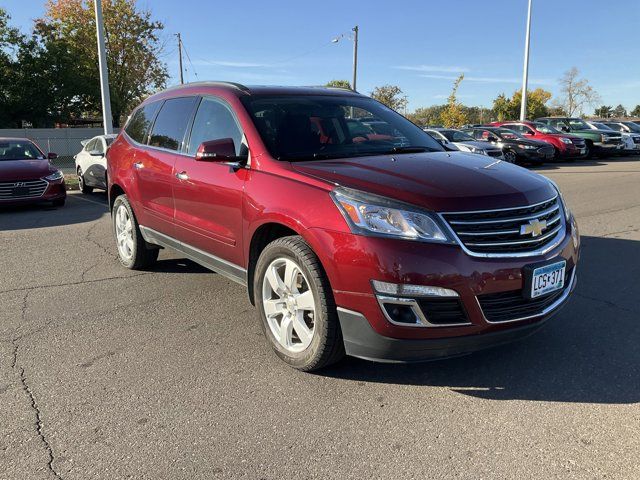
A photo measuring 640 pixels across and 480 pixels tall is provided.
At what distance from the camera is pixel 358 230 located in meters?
2.89

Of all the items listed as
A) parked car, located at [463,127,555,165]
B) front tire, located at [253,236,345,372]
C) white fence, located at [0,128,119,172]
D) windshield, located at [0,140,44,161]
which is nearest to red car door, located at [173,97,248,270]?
front tire, located at [253,236,345,372]

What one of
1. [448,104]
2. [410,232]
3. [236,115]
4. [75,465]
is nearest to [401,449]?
[410,232]

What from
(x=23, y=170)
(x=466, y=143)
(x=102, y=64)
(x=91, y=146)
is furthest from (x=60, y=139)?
(x=466, y=143)

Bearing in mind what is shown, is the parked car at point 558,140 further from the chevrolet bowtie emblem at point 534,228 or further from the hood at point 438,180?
the chevrolet bowtie emblem at point 534,228

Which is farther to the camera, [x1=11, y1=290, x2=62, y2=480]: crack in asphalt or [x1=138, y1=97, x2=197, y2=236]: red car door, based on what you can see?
[x1=138, y1=97, x2=197, y2=236]: red car door

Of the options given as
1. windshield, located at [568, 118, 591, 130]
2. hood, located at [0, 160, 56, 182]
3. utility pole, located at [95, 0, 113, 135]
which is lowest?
hood, located at [0, 160, 56, 182]

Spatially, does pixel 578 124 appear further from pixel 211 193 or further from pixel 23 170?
pixel 211 193

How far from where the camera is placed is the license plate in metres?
3.04

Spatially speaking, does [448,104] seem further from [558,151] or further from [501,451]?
[501,451]

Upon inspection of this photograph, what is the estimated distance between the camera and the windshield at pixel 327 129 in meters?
3.86

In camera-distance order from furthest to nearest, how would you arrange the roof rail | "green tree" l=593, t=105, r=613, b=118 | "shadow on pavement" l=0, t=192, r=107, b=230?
"green tree" l=593, t=105, r=613, b=118 < "shadow on pavement" l=0, t=192, r=107, b=230 < the roof rail

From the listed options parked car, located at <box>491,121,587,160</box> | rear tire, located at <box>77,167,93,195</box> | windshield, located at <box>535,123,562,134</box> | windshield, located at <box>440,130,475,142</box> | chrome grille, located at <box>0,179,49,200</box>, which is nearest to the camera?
chrome grille, located at <box>0,179,49,200</box>

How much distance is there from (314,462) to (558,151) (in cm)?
2134

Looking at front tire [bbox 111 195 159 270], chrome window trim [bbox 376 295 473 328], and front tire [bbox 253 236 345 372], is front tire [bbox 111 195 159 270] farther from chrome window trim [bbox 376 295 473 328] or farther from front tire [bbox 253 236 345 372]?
chrome window trim [bbox 376 295 473 328]
